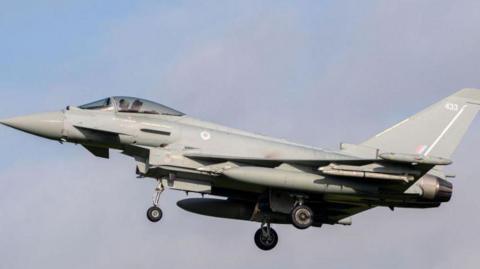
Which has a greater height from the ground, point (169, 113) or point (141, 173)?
point (169, 113)

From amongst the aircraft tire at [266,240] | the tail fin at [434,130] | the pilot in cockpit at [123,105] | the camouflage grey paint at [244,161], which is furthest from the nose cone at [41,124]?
the tail fin at [434,130]

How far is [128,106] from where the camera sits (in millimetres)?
21938

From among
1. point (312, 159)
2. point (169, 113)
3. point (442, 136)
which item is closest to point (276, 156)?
point (312, 159)

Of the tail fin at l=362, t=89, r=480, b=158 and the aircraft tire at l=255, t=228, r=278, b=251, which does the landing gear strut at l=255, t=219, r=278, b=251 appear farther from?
the tail fin at l=362, t=89, r=480, b=158

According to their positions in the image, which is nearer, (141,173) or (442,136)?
(141,173)

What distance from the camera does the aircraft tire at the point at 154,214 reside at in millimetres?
21141

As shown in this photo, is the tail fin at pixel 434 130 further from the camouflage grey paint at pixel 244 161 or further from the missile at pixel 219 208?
the missile at pixel 219 208

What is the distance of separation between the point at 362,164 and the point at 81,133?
6006mm

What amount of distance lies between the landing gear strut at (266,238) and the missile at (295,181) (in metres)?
2.60

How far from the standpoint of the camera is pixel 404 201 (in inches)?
898

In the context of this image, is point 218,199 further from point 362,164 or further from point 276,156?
point 362,164

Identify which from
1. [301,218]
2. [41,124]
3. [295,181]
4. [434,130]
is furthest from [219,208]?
[434,130]

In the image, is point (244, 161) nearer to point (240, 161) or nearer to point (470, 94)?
point (240, 161)

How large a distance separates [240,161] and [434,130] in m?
4.92
